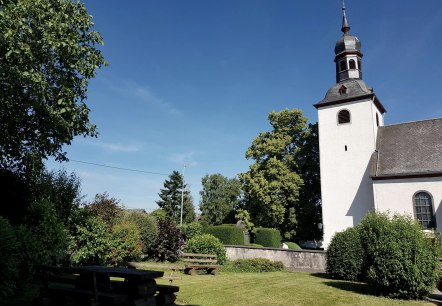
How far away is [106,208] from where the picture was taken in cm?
1983

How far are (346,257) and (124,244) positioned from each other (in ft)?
33.5

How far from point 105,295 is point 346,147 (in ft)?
81.4

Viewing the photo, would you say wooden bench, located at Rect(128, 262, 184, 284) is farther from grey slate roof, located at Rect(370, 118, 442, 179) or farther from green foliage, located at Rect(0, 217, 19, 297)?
grey slate roof, located at Rect(370, 118, 442, 179)

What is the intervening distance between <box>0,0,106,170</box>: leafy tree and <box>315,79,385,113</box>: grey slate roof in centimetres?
2173

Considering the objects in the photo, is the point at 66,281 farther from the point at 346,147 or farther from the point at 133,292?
the point at 346,147

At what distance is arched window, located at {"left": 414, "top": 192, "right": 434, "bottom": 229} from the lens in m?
22.6

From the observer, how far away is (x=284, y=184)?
104 feet

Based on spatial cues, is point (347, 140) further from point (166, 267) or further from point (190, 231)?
point (166, 267)

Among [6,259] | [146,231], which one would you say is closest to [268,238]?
[146,231]

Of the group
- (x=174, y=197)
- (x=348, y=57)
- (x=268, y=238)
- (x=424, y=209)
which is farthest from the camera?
(x=174, y=197)

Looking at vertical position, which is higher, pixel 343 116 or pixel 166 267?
pixel 343 116

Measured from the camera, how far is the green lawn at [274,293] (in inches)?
367

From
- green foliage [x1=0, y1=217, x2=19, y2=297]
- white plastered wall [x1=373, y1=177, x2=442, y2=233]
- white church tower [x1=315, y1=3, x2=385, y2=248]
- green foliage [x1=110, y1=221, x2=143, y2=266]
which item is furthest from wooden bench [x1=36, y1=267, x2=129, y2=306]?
white church tower [x1=315, y1=3, x2=385, y2=248]

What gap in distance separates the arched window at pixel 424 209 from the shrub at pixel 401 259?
14235 mm
